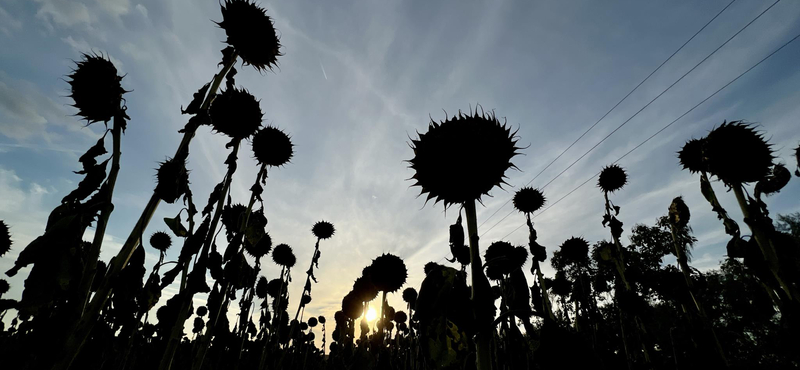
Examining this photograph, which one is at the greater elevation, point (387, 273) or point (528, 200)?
point (528, 200)

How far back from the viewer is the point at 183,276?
238 cm

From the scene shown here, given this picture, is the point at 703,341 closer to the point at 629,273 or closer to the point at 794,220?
the point at 629,273

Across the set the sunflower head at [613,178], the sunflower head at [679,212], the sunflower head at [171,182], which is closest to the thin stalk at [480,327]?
the sunflower head at [171,182]

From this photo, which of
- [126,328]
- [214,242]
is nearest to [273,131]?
[214,242]

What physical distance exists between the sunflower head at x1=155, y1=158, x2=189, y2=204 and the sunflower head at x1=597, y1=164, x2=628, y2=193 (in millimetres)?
8541

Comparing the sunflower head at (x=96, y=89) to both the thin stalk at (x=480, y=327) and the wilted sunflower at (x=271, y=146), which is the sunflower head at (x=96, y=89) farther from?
the thin stalk at (x=480, y=327)

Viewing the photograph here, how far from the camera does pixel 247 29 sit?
10.7ft

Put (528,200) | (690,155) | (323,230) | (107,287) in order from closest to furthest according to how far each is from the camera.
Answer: (107,287) → (690,155) → (528,200) → (323,230)

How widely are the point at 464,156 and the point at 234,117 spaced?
2.61 m

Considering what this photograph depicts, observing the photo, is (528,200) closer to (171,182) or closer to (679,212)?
(679,212)

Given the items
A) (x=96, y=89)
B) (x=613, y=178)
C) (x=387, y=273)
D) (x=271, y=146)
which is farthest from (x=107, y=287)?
(x=613, y=178)

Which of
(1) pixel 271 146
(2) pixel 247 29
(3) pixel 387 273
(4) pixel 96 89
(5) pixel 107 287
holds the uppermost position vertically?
(2) pixel 247 29

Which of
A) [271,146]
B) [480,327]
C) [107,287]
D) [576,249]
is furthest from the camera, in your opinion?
[576,249]

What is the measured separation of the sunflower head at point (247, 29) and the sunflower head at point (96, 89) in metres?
1.11
